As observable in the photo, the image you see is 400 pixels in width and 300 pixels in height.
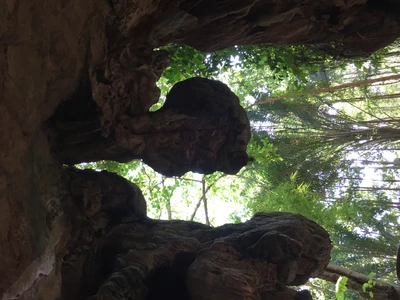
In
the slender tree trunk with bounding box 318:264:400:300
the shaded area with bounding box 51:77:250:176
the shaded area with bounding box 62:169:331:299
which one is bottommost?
the slender tree trunk with bounding box 318:264:400:300

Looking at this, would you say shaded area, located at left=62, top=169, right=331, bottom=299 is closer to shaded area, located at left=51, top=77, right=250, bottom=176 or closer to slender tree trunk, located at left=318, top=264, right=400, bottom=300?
shaded area, located at left=51, top=77, right=250, bottom=176

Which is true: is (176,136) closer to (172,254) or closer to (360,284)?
(172,254)

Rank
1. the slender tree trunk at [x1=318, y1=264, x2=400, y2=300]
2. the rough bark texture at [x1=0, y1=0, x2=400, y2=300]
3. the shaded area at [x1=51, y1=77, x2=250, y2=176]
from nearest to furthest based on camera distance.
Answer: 1. the rough bark texture at [x1=0, y1=0, x2=400, y2=300]
2. the shaded area at [x1=51, y1=77, x2=250, y2=176]
3. the slender tree trunk at [x1=318, y1=264, x2=400, y2=300]

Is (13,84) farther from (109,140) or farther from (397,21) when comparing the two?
(397,21)

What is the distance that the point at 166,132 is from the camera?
3.96 metres

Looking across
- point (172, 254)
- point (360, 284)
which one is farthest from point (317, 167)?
point (172, 254)

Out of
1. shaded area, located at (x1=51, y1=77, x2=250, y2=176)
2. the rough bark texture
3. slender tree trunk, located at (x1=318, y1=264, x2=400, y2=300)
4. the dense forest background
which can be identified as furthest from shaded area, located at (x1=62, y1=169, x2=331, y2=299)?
the dense forest background

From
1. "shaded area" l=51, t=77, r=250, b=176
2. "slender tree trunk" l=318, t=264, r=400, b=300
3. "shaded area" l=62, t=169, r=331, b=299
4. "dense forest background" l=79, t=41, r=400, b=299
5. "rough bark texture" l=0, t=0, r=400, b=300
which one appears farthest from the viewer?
"dense forest background" l=79, t=41, r=400, b=299

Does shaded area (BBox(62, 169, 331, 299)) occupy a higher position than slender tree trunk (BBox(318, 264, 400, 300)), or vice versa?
shaded area (BBox(62, 169, 331, 299))

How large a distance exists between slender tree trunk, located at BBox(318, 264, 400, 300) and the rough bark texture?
1.98 metres

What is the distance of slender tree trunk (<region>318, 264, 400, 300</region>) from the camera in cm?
551

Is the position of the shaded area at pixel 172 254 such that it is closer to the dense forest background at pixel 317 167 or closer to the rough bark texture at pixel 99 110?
the rough bark texture at pixel 99 110

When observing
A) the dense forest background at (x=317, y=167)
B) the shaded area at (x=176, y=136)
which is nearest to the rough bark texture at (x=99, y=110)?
the shaded area at (x=176, y=136)

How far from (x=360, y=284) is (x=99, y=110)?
4789mm
